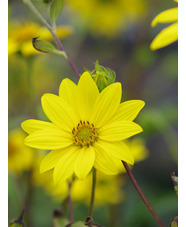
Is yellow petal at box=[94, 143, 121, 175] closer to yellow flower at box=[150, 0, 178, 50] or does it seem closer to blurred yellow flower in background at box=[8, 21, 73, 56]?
yellow flower at box=[150, 0, 178, 50]

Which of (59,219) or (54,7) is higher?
(54,7)

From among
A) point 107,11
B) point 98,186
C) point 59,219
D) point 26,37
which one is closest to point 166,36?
point 59,219

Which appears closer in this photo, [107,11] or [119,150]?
[119,150]

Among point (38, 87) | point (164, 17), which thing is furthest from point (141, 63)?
point (164, 17)

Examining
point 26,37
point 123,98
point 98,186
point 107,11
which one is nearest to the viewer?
point 26,37

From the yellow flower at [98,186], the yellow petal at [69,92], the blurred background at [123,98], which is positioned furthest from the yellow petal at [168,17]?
the yellow flower at [98,186]

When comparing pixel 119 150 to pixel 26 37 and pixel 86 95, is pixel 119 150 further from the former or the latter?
pixel 26 37
